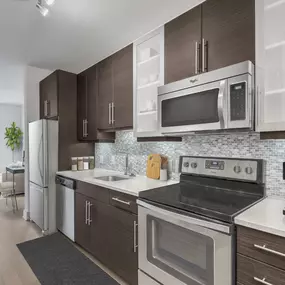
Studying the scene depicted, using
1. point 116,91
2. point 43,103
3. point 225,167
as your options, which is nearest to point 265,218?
point 225,167

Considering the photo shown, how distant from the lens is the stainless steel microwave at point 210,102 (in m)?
1.33

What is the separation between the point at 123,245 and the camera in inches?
74.1

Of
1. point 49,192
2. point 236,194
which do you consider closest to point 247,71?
point 236,194

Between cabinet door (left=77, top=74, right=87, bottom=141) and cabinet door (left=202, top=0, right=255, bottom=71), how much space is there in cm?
197

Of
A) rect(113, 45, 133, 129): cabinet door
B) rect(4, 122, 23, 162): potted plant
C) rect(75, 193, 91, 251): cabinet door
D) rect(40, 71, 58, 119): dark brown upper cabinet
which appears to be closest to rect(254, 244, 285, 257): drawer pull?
rect(113, 45, 133, 129): cabinet door

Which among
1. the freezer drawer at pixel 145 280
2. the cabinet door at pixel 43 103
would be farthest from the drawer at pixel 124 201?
the cabinet door at pixel 43 103

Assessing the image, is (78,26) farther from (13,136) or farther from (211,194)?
(13,136)

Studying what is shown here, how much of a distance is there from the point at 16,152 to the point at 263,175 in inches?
295

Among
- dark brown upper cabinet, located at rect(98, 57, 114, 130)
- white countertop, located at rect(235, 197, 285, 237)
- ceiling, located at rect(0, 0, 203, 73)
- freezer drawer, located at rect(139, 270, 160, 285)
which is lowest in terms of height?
freezer drawer, located at rect(139, 270, 160, 285)

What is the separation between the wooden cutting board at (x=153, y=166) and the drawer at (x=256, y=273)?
125cm

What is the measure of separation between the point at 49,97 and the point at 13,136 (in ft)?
14.4

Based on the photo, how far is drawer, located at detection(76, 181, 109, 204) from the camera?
2.09 m

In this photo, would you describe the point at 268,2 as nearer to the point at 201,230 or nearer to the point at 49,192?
the point at 201,230

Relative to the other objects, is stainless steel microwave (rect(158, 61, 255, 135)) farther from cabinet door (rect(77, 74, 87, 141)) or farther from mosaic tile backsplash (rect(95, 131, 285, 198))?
cabinet door (rect(77, 74, 87, 141))
